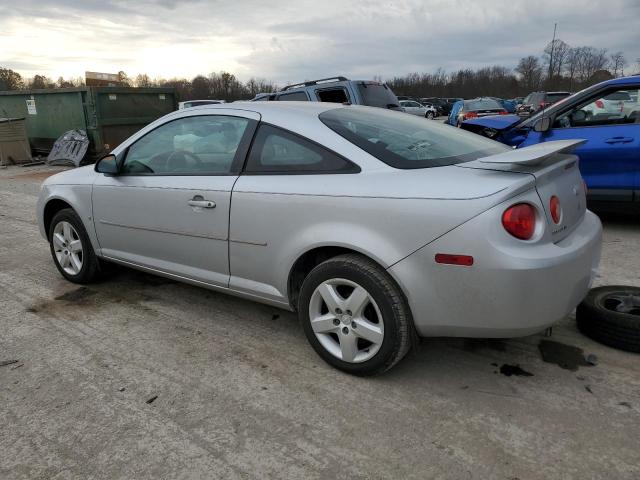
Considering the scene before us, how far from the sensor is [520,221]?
2293 millimetres

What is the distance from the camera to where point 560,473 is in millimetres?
2047

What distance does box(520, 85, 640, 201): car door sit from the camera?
5.29m

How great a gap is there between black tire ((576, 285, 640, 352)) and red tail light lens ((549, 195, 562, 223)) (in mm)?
911

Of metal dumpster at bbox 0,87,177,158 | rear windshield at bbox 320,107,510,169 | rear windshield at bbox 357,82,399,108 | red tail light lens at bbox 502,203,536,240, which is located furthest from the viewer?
metal dumpster at bbox 0,87,177,158

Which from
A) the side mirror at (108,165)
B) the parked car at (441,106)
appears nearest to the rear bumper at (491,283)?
the side mirror at (108,165)

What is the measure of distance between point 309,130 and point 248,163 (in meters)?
0.45

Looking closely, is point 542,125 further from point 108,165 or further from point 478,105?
point 478,105

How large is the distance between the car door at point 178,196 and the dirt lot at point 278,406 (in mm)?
475

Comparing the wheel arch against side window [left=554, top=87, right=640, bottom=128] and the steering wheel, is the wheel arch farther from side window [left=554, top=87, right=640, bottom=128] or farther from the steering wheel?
side window [left=554, top=87, right=640, bottom=128]

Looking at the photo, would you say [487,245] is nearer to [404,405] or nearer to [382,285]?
[382,285]

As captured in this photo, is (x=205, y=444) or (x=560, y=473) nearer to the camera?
(x=560, y=473)

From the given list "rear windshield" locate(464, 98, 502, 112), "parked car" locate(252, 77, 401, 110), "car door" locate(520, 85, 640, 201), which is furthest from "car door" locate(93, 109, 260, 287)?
"rear windshield" locate(464, 98, 502, 112)

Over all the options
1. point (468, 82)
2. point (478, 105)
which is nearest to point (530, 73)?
point (468, 82)

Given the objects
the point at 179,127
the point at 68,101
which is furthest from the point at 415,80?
the point at 179,127
